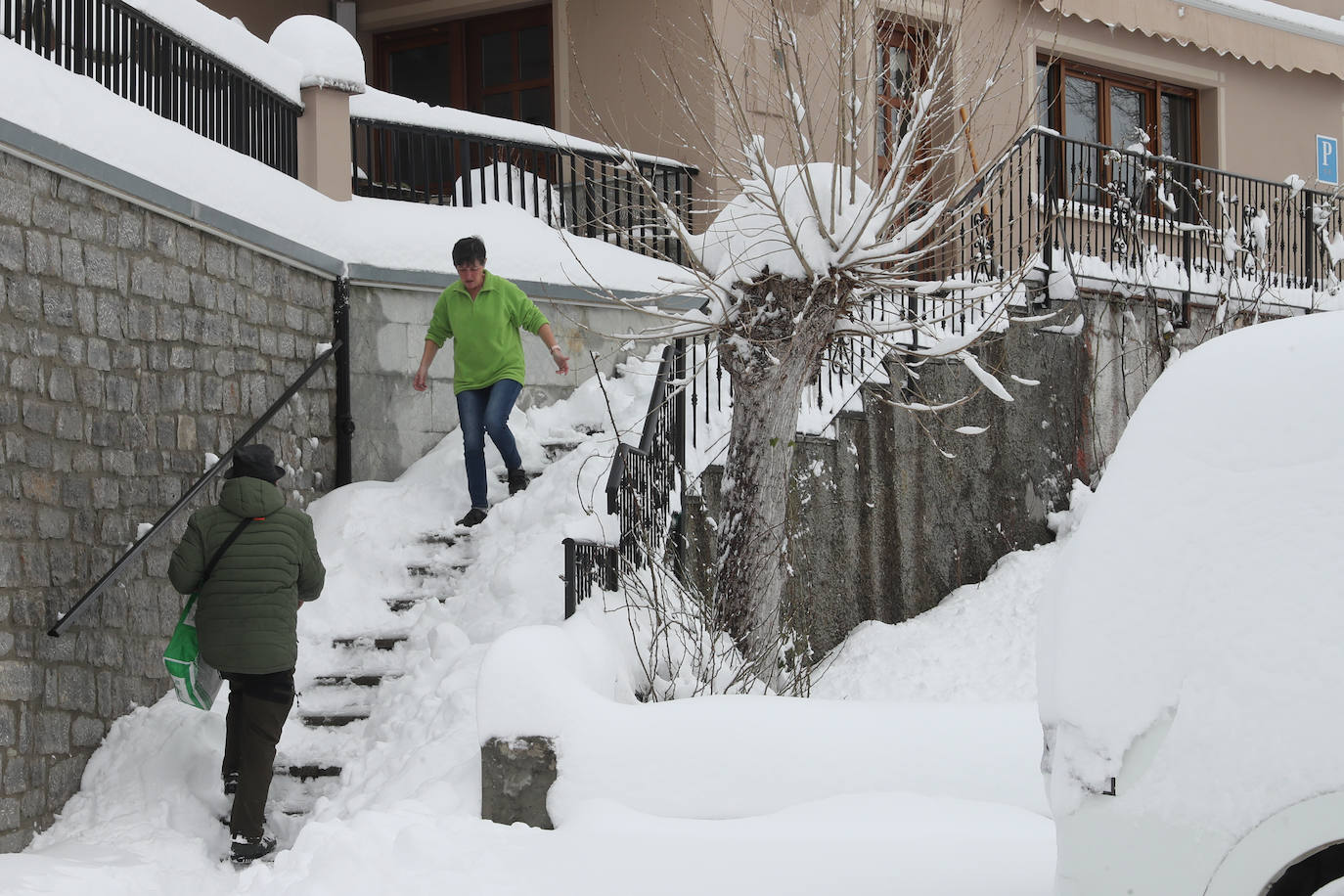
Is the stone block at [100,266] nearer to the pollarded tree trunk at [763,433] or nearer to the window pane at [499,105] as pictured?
the pollarded tree trunk at [763,433]

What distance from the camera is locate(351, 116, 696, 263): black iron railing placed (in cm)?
1012

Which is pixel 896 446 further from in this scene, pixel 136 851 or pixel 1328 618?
pixel 1328 618

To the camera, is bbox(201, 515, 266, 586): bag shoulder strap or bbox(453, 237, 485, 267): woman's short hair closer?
bbox(201, 515, 266, 586): bag shoulder strap

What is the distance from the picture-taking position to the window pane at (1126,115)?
50.0ft

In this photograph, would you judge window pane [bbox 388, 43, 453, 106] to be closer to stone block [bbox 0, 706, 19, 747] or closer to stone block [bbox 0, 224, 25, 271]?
stone block [bbox 0, 224, 25, 271]

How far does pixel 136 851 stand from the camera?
582 centimetres

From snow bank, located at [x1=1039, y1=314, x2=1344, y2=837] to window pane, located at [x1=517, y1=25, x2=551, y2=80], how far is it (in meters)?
10.9

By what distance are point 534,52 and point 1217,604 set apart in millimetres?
11440

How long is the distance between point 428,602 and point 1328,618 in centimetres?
526

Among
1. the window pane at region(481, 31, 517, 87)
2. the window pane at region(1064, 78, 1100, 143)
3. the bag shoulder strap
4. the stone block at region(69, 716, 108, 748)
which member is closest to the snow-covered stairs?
the stone block at region(69, 716, 108, 748)

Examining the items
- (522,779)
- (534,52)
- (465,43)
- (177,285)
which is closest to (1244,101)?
(534,52)

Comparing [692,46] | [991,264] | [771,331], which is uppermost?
[692,46]

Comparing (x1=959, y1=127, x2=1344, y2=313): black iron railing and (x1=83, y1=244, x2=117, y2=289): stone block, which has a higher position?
(x1=959, y1=127, x2=1344, y2=313): black iron railing

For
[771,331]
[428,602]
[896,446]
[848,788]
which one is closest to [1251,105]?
[896,446]
